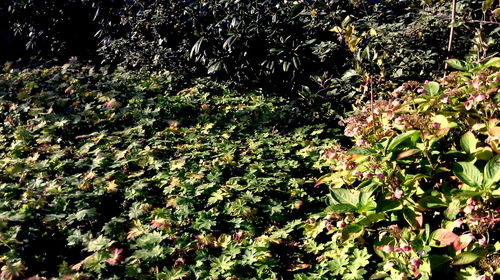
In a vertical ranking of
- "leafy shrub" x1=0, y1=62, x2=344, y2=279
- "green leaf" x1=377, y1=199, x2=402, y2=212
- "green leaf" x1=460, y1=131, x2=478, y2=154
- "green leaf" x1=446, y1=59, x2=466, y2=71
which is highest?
"green leaf" x1=446, y1=59, x2=466, y2=71

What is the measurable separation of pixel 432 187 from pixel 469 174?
29 centimetres

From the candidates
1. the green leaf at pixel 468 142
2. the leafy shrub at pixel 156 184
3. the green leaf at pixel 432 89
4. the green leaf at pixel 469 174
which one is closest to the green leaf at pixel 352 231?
the leafy shrub at pixel 156 184

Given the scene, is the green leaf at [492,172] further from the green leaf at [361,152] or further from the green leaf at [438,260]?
the green leaf at [361,152]

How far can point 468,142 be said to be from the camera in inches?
84.4

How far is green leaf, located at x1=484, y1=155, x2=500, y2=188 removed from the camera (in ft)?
6.19

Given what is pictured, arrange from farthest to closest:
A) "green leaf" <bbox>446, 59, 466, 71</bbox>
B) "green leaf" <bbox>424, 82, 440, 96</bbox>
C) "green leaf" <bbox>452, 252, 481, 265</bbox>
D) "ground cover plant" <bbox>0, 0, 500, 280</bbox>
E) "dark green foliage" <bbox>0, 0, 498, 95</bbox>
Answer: "dark green foliage" <bbox>0, 0, 498, 95</bbox> < "green leaf" <bbox>446, 59, 466, 71</bbox> < "green leaf" <bbox>424, 82, 440, 96</bbox> < "ground cover plant" <bbox>0, 0, 500, 280</bbox> < "green leaf" <bbox>452, 252, 481, 265</bbox>

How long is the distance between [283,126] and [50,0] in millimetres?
5067

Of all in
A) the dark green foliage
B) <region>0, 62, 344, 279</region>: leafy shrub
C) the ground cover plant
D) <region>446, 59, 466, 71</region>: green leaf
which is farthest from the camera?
the dark green foliage

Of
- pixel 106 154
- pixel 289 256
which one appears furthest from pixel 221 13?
pixel 289 256

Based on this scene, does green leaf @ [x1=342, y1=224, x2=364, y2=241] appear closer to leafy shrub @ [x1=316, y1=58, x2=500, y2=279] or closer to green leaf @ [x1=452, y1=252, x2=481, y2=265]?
leafy shrub @ [x1=316, y1=58, x2=500, y2=279]

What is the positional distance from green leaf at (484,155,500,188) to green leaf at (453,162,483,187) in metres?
0.03

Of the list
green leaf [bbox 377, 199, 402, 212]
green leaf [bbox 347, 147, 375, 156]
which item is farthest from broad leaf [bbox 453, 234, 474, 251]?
green leaf [bbox 347, 147, 375, 156]

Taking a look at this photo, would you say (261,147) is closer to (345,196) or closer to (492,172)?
(345,196)

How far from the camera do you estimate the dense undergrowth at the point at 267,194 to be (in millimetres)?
2037
